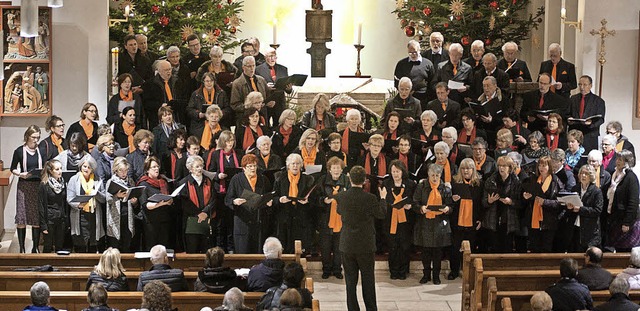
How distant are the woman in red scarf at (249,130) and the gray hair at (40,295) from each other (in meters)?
4.61

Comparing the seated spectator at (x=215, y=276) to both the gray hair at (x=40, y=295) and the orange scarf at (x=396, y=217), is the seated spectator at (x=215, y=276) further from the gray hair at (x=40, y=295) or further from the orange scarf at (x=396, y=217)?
the orange scarf at (x=396, y=217)

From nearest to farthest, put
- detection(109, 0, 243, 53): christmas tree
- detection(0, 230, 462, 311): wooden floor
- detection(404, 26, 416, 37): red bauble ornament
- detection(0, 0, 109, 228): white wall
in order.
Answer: detection(0, 230, 462, 311): wooden floor, detection(0, 0, 109, 228): white wall, detection(109, 0, 243, 53): christmas tree, detection(404, 26, 416, 37): red bauble ornament

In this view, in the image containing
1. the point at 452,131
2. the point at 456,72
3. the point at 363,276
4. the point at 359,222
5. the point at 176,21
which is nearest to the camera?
the point at 359,222

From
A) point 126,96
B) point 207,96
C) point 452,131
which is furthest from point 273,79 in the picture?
point 452,131

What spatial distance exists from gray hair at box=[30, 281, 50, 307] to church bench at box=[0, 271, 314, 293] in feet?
3.83

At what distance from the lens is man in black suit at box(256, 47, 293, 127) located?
46.4ft

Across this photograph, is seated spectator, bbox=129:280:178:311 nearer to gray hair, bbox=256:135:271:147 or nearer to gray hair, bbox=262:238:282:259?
gray hair, bbox=262:238:282:259

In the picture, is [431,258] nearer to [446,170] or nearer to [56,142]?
[446,170]

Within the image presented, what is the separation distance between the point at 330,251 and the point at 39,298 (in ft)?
14.4

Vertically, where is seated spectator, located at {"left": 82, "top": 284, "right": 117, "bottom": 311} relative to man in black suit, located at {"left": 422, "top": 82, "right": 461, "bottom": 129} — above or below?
below

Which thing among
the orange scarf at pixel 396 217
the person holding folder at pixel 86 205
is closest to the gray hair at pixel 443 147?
the orange scarf at pixel 396 217

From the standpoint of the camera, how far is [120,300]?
352 inches

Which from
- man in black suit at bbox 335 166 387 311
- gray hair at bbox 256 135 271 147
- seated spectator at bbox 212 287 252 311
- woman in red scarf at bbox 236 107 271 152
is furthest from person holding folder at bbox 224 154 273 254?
seated spectator at bbox 212 287 252 311

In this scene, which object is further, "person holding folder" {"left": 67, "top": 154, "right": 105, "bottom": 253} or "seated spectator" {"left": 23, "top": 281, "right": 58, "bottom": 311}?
"person holding folder" {"left": 67, "top": 154, "right": 105, "bottom": 253}
